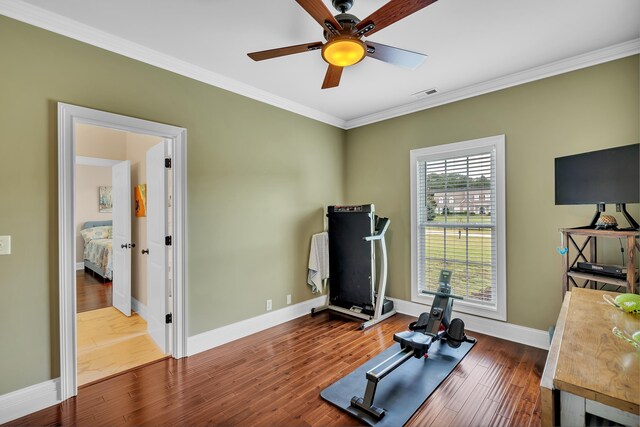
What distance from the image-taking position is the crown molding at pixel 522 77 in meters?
2.57

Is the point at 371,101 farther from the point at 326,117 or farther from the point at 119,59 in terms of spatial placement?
the point at 119,59

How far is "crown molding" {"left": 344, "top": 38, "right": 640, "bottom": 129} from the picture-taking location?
2.57 meters

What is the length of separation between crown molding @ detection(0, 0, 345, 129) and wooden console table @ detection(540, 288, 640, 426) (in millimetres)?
3365

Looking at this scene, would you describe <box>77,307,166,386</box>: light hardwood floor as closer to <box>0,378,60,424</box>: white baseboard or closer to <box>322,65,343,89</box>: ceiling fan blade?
<box>0,378,60,424</box>: white baseboard

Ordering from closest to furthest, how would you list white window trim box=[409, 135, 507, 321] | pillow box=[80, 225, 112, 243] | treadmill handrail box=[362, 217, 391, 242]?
white window trim box=[409, 135, 507, 321] < treadmill handrail box=[362, 217, 391, 242] < pillow box=[80, 225, 112, 243]

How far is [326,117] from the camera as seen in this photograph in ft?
14.3

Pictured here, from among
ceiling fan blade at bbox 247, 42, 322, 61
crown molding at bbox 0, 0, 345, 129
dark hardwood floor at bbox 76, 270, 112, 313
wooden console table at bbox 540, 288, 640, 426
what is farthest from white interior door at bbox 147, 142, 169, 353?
wooden console table at bbox 540, 288, 640, 426

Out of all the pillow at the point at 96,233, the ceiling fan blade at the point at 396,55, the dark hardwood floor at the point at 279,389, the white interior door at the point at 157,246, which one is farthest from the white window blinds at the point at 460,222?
the pillow at the point at 96,233

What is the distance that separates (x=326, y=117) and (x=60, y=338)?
3760mm

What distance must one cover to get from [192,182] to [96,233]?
17.6 feet

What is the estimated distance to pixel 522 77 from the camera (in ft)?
10.00

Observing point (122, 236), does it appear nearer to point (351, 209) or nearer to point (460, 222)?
point (351, 209)

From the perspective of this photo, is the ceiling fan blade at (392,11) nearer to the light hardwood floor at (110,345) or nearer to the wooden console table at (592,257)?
the wooden console table at (592,257)

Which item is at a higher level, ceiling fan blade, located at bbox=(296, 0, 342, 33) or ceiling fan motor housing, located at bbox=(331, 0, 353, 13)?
ceiling fan motor housing, located at bbox=(331, 0, 353, 13)
